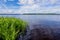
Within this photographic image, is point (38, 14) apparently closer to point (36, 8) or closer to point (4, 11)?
point (36, 8)

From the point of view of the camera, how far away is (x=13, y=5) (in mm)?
2318

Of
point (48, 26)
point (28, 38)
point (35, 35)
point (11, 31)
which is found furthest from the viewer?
point (48, 26)

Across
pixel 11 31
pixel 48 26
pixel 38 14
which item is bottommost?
pixel 48 26

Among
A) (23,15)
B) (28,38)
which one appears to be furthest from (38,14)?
(28,38)

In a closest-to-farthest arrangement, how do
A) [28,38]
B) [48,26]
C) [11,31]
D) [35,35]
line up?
[11,31], [28,38], [35,35], [48,26]

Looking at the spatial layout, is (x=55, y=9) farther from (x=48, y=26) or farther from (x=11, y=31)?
(x=11, y=31)

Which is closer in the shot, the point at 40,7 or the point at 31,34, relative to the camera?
the point at 31,34

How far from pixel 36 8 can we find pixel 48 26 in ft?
0.96

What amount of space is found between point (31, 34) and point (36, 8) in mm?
481

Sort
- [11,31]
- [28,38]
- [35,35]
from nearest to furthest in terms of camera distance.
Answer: [11,31]
[28,38]
[35,35]

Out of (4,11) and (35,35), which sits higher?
(4,11)

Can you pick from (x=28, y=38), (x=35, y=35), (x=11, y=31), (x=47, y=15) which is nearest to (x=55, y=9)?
(x=47, y=15)

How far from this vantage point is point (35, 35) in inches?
80.0

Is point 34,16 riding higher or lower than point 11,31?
lower
